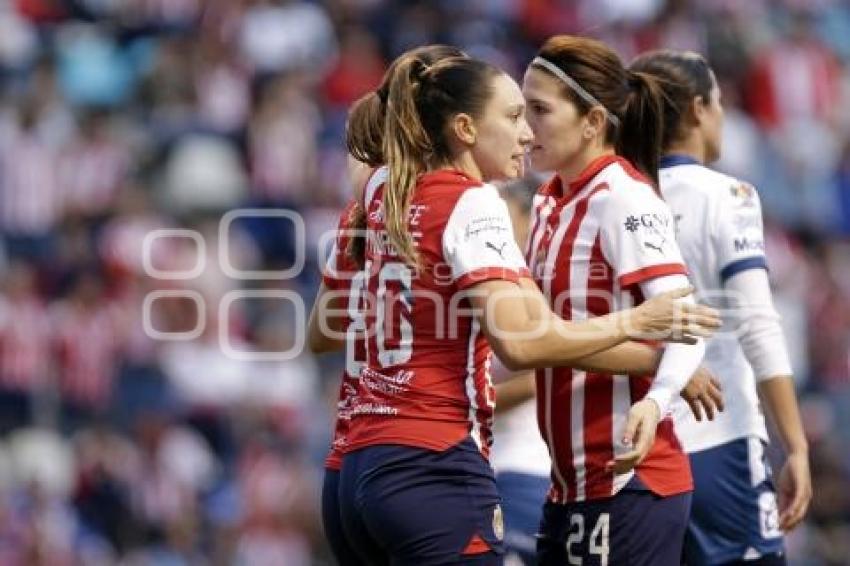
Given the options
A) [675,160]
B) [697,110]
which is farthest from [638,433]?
[697,110]

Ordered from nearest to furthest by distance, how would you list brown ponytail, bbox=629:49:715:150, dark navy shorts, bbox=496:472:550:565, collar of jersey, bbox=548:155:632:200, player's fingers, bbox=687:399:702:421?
player's fingers, bbox=687:399:702:421 → collar of jersey, bbox=548:155:632:200 → brown ponytail, bbox=629:49:715:150 → dark navy shorts, bbox=496:472:550:565

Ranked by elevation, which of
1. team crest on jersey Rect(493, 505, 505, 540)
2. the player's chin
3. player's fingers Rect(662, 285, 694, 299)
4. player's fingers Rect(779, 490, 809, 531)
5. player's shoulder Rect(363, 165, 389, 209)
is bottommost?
player's fingers Rect(779, 490, 809, 531)

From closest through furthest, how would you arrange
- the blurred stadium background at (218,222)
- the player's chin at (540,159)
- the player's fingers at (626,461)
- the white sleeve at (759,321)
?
1. the player's fingers at (626,461)
2. the player's chin at (540,159)
3. the white sleeve at (759,321)
4. the blurred stadium background at (218,222)

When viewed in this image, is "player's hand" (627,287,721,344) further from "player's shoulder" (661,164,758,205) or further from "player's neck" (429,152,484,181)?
"player's shoulder" (661,164,758,205)

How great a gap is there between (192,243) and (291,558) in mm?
2584

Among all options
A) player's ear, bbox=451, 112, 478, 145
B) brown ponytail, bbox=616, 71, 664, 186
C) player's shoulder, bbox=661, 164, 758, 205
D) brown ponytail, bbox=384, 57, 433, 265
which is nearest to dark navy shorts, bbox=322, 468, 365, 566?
brown ponytail, bbox=384, 57, 433, 265

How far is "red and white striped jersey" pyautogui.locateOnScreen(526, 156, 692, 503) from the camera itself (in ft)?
17.3

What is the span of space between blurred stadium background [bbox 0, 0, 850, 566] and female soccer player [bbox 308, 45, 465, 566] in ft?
18.8

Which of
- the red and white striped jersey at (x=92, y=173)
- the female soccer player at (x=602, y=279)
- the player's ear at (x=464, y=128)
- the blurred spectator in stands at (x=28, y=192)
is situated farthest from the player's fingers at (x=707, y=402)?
the red and white striped jersey at (x=92, y=173)

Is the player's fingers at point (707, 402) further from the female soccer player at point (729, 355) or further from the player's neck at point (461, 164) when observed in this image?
the player's neck at point (461, 164)

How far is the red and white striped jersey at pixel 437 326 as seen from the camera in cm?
501

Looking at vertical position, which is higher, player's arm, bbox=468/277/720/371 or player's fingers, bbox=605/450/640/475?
player's arm, bbox=468/277/720/371

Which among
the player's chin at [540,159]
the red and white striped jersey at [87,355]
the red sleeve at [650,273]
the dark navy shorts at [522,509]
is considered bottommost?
the red and white striped jersey at [87,355]

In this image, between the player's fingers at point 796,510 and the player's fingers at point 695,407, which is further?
the player's fingers at point 796,510
